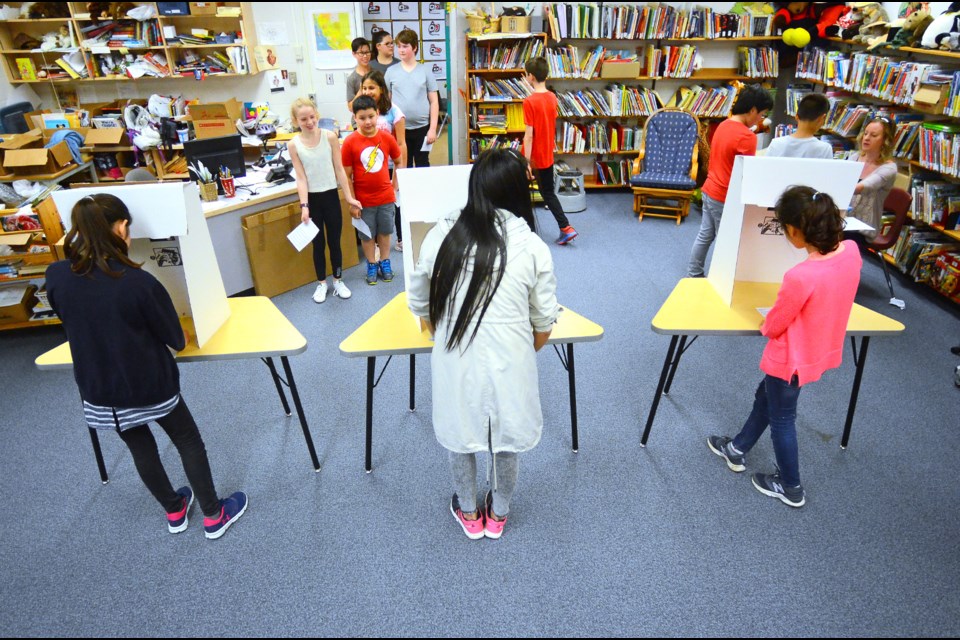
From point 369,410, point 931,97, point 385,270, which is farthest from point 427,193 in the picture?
point 931,97

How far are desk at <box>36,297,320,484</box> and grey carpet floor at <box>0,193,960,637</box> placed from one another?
1.01 feet

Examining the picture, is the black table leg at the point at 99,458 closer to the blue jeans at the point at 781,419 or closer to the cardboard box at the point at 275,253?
the cardboard box at the point at 275,253

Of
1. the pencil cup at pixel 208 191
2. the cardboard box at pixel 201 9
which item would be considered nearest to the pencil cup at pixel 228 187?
the pencil cup at pixel 208 191

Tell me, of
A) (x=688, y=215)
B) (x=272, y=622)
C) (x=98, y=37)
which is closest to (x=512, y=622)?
(x=272, y=622)

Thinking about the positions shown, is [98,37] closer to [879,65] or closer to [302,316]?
[302,316]

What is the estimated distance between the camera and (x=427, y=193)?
2197 mm

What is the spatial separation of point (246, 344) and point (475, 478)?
996 millimetres

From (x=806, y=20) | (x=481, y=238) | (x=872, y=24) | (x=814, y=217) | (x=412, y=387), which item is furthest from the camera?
(x=806, y=20)

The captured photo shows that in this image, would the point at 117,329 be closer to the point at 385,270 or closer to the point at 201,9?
the point at 385,270

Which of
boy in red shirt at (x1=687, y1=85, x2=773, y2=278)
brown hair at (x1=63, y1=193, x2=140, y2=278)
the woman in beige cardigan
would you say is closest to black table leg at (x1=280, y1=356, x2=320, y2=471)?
brown hair at (x1=63, y1=193, x2=140, y2=278)

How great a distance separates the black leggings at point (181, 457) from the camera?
6.53ft

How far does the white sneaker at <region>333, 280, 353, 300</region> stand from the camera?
4023 mm

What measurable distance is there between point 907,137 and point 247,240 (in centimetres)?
452

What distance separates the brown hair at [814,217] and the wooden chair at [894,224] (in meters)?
2.38
